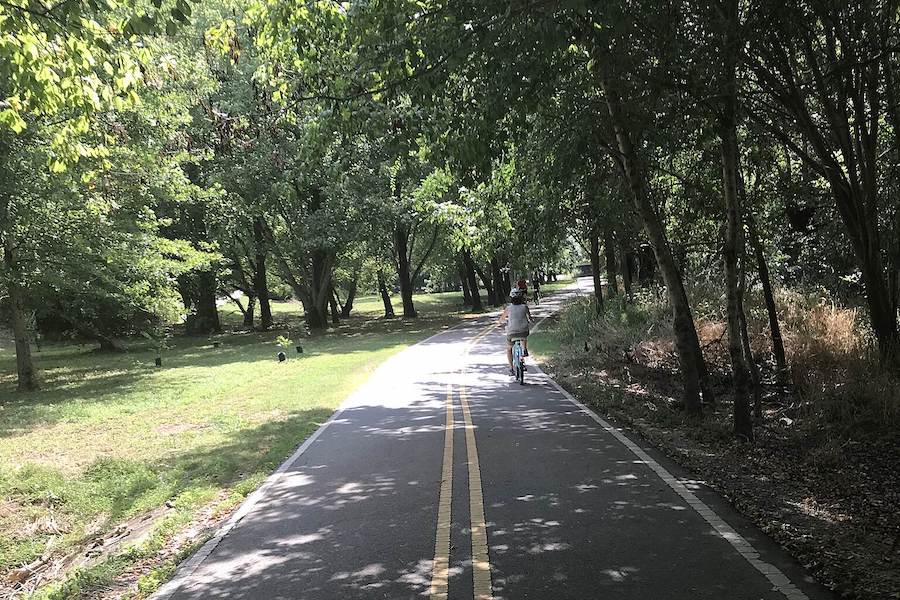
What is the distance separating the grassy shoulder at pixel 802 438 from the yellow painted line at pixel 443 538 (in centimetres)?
251

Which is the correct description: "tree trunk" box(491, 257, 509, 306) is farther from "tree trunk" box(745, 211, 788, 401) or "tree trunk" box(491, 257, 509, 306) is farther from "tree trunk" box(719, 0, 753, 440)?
"tree trunk" box(719, 0, 753, 440)

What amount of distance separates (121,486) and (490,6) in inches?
272

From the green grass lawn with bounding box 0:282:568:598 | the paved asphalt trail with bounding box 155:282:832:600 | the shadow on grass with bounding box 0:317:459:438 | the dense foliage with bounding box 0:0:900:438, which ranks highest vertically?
the dense foliage with bounding box 0:0:900:438

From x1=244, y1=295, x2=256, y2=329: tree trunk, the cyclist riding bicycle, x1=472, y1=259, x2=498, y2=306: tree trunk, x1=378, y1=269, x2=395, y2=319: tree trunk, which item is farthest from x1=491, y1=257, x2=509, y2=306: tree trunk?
the cyclist riding bicycle

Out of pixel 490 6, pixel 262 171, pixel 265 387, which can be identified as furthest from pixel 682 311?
pixel 262 171

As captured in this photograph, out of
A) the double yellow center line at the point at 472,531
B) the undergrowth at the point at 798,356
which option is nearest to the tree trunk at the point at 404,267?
the undergrowth at the point at 798,356

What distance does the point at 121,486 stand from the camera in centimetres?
792

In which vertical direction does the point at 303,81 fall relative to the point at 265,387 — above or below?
above

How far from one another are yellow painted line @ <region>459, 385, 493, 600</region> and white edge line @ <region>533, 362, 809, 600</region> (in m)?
1.85

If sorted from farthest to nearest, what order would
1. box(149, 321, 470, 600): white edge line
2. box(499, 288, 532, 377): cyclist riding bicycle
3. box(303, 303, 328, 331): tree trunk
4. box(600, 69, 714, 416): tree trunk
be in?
1. box(303, 303, 328, 331): tree trunk
2. box(499, 288, 532, 377): cyclist riding bicycle
3. box(600, 69, 714, 416): tree trunk
4. box(149, 321, 470, 600): white edge line

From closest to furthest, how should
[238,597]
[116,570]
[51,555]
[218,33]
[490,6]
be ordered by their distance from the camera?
[238,597] → [116,570] → [490,6] → [51,555] → [218,33]

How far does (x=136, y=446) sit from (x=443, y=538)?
6.73 meters

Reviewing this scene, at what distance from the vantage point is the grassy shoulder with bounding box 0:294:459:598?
6.49 meters

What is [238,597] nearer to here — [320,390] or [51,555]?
[51,555]
